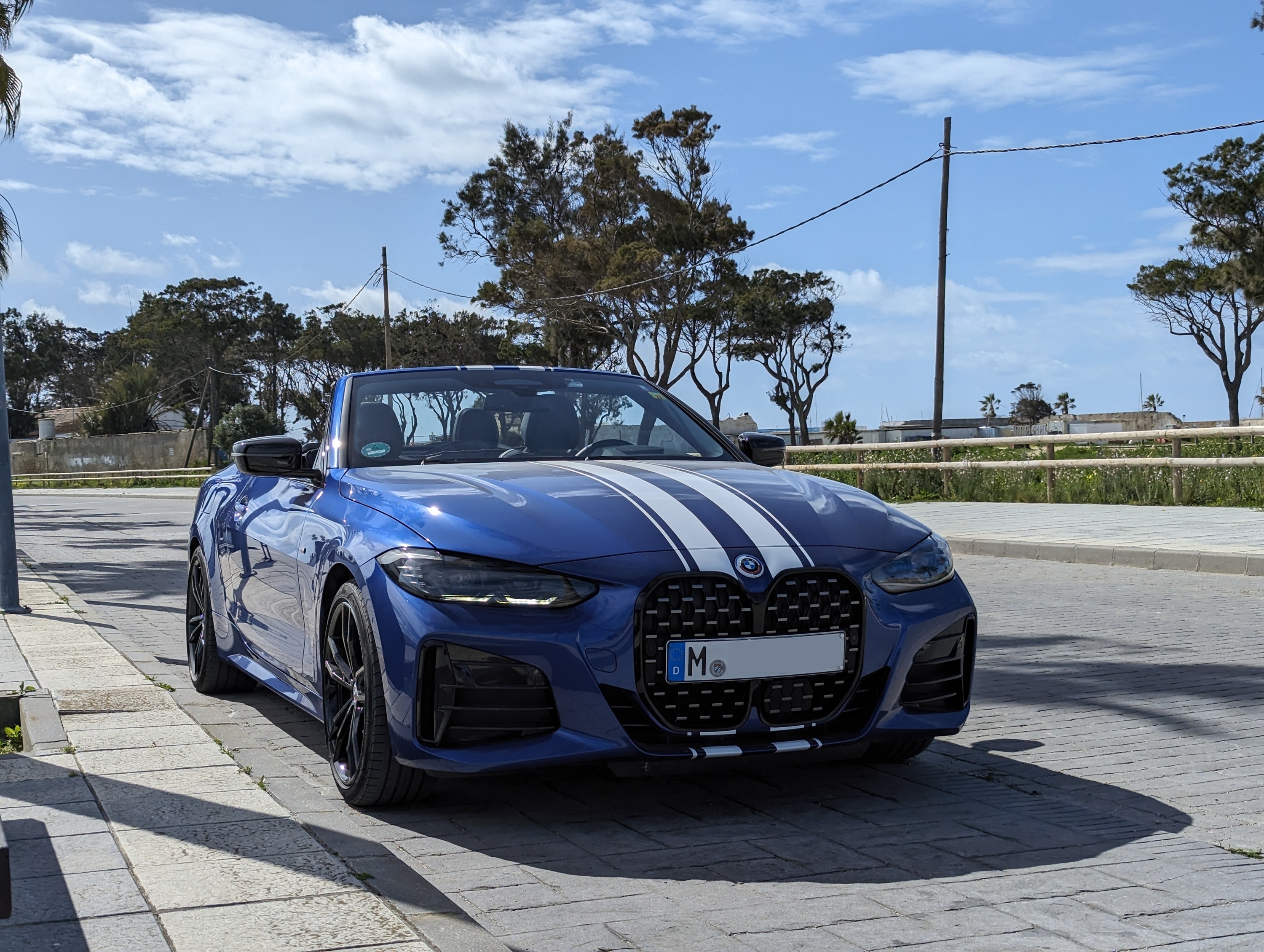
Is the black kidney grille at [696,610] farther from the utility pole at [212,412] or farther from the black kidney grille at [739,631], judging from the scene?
the utility pole at [212,412]

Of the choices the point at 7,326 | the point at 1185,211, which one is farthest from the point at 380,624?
the point at 7,326

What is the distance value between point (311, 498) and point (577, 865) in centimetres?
192

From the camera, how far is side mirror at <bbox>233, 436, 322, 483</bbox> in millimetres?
5219

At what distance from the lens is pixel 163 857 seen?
358 cm

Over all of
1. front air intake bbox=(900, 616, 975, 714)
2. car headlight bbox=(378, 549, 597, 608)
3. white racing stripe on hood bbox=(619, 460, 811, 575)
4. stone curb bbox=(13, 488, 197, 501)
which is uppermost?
white racing stripe on hood bbox=(619, 460, 811, 575)

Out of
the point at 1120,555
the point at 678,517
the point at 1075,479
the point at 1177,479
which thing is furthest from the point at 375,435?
the point at 1075,479

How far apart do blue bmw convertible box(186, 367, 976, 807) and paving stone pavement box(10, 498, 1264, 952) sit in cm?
24

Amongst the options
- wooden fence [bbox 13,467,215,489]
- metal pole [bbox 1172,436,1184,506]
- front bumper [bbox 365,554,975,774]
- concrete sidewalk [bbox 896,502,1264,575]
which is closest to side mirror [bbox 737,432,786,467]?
front bumper [bbox 365,554,975,774]

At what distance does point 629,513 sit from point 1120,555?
956cm

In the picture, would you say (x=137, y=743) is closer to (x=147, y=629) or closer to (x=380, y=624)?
(x=380, y=624)

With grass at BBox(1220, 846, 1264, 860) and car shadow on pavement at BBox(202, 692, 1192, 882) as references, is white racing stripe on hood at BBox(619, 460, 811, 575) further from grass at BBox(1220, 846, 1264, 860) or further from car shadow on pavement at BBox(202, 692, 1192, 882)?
grass at BBox(1220, 846, 1264, 860)

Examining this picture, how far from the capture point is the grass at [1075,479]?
17547mm

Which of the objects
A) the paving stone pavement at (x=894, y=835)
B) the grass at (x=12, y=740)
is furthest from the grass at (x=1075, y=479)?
the grass at (x=12, y=740)

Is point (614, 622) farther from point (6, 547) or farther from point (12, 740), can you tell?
point (6, 547)
